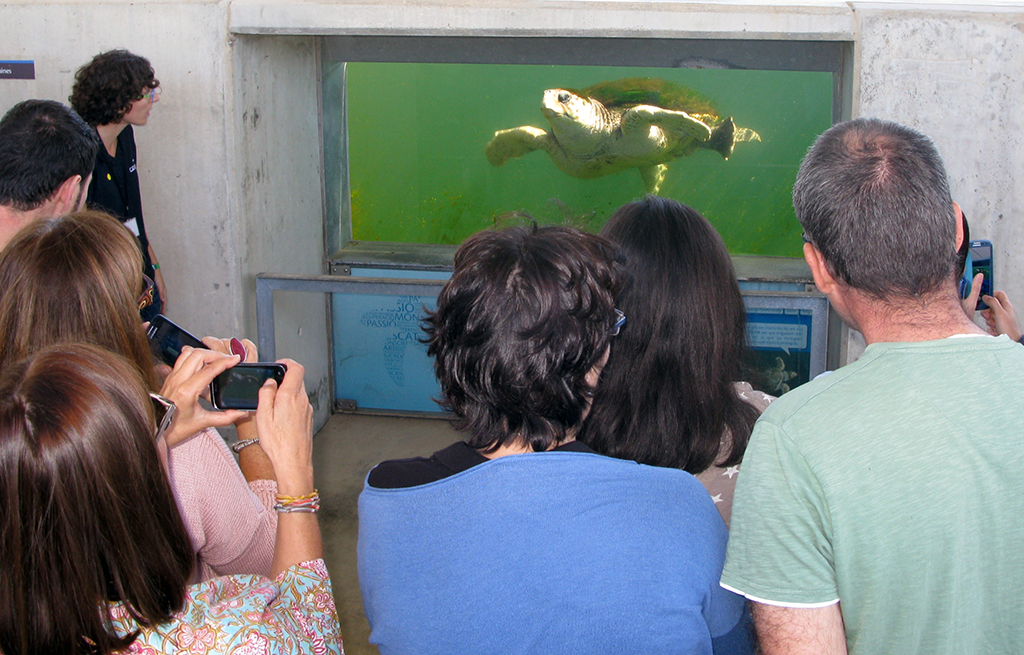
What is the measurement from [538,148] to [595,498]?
11.9ft

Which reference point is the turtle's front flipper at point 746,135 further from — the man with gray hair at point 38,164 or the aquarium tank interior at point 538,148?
the man with gray hair at point 38,164

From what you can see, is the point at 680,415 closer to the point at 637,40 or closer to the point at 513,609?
the point at 513,609

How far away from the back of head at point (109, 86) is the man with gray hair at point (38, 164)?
2.62 ft

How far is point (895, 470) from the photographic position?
3.56 ft

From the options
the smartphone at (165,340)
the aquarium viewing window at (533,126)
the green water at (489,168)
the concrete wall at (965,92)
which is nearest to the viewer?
the smartphone at (165,340)

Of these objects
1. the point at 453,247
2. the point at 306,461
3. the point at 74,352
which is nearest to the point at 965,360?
the point at 306,461

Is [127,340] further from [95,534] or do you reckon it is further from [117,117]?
[117,117]

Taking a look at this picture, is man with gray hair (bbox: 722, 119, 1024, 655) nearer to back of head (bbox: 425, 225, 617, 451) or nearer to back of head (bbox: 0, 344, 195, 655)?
back of head (bbox: 425, 225, 617, 451)

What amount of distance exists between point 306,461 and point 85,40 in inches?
119

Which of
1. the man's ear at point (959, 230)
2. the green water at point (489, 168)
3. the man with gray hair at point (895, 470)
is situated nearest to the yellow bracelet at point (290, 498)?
the man with gray hair at point (895, 470)

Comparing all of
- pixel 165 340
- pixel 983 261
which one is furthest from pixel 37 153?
pixel 983 261

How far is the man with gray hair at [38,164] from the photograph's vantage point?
2332mm

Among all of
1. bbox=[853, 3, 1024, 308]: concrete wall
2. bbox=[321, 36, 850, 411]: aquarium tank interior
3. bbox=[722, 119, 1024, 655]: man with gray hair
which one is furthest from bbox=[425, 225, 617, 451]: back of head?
bbox=[321, 36, 850, 411]: aquarium tank interior

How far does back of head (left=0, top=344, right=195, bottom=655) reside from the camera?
Result: 3.36 ft
